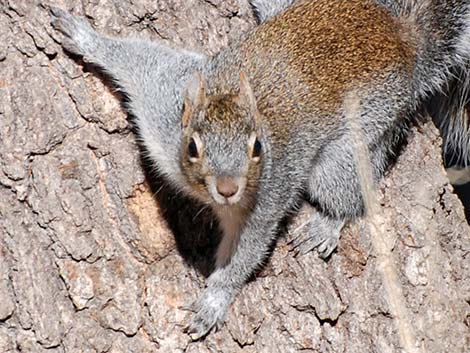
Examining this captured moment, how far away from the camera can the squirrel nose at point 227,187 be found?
2908 millimetres

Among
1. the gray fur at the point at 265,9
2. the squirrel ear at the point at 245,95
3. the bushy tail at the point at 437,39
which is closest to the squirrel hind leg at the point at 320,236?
the squirrel ear at the point at 245,95

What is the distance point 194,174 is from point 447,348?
1220 millimetres

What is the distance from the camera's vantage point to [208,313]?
10.5ft

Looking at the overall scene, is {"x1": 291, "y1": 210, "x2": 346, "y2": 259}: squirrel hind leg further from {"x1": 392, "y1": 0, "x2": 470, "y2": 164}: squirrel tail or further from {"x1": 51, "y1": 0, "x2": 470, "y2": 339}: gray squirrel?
{"x1": 392, "y1": 0, "x2": 470, "y2": 164}: squirrel tail

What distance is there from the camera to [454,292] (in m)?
3.52

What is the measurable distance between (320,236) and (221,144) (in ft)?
2.12

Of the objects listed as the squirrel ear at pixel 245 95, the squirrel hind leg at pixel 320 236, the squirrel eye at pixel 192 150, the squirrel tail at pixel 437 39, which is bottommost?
the squirrel hind leg at pixel 320 236

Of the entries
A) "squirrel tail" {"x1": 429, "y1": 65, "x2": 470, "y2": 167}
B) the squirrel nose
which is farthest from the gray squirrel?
"squirrel tail" {"x1": 429, "y1": 65, "x2": 470, "y2": 167}

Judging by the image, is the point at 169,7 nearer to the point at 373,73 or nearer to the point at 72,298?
the point at 373,73

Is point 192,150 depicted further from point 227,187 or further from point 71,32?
point 71,32

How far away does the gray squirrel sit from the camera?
3.25 m

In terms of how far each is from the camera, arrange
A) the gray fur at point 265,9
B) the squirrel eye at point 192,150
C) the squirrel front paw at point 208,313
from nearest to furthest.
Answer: the squirrel eye at point 192,150
the squirrel front paw at point 208,313
the gray fur at point 265,9

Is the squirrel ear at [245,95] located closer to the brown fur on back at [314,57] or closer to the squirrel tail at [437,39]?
the brown fur on back at [314,57]

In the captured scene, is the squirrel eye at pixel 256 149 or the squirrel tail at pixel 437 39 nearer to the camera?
the squirrel eye at pixel 256 149
